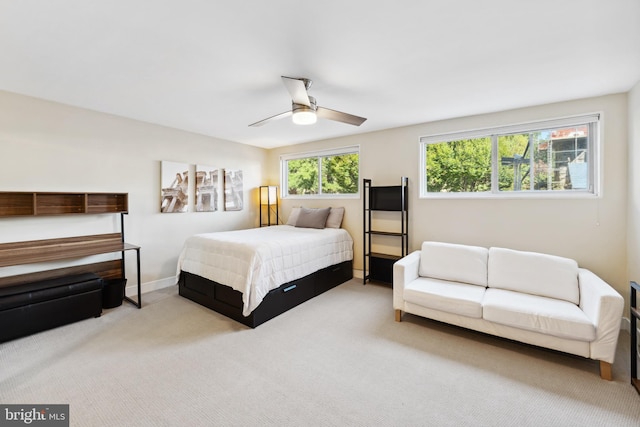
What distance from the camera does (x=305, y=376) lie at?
6.66 ft

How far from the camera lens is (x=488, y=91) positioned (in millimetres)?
2699

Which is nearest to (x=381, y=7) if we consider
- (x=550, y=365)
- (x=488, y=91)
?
(x=488, y=91)

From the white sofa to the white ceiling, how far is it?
172cm

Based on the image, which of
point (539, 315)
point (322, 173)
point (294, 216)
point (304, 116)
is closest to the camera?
point (539, 315)

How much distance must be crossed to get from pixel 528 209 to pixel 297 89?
2.92m

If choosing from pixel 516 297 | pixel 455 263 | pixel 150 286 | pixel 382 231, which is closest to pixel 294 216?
pixel 382 231

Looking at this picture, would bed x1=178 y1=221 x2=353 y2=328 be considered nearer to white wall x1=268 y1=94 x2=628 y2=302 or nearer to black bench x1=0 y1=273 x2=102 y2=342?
black bench x1=0 y1=273 x2=102 y2=342

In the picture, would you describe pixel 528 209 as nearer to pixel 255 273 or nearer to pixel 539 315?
pixel 539 315

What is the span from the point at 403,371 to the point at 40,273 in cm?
384

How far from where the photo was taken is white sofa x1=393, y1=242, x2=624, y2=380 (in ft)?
6.54

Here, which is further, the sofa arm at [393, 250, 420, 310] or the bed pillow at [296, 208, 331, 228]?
the bed pillow at [296, 208, 331, 228]

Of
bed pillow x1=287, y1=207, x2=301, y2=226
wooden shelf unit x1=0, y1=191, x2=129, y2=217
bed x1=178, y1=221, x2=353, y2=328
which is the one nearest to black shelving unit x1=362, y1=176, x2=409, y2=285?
bed x1=178, y1=221, x2=353, y2=328

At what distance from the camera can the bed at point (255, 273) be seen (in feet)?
9.25

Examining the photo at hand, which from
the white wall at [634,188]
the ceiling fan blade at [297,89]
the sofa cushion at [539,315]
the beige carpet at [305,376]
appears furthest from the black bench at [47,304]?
the white wall at [634,188]
